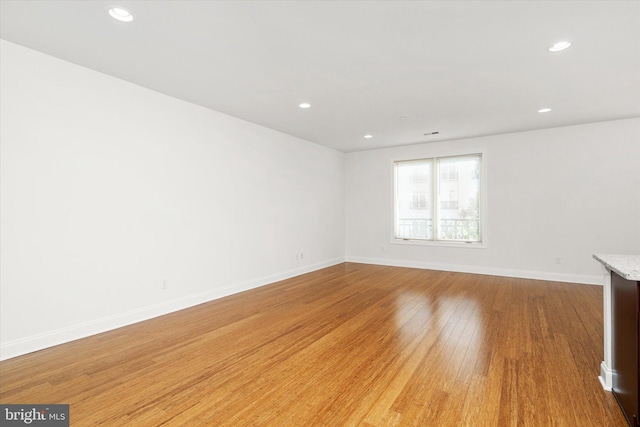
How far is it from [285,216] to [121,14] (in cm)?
386

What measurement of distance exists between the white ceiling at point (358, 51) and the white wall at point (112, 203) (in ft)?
1.15

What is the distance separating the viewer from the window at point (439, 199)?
613cm

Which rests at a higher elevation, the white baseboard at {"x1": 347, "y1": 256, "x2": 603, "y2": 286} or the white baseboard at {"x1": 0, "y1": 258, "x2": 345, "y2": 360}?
the white baseboard at {"x1": 347, "y1": 256, "x2": 603, "y2": 286}

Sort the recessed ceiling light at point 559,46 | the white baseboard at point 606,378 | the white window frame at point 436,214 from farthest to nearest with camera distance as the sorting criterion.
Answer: the white window frame at point 436,214, the recessed ceiling light at point 559,46, the white baseboard at point 606,378

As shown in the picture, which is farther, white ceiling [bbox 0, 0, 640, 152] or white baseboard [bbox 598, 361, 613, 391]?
white ceiling [bbox 0, 0, 640, 152]

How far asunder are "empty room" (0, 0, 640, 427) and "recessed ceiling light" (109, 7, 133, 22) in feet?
0.05

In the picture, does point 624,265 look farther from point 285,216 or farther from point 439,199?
point 439,199

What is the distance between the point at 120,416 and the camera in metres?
1.84

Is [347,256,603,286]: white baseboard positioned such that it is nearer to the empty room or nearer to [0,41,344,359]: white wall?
the empty room

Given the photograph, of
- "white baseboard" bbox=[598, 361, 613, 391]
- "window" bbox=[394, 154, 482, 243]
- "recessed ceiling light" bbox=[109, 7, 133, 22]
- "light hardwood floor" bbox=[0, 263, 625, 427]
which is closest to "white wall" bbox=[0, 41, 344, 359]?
"light hardwood floor" bbox=[0, 263, 625, 427]

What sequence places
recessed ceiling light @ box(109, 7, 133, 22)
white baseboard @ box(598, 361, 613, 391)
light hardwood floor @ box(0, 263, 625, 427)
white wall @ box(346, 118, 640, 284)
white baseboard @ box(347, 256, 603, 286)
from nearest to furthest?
1. light hardwood floor @ box(0, 263, 625, 427)
2. white baseboard @ box(598, 361, 613, 391)
3. recessed ceiling light @ box(109, 7, 133, 22)
4. white wall @ box(346, 118, 640, 284)
5. white baseboard @ box(347, 256, 603, 286)

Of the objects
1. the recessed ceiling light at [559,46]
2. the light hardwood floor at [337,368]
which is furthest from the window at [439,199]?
the recessed ceiling light at [559,46]

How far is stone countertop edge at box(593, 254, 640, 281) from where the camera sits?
5.20 feet

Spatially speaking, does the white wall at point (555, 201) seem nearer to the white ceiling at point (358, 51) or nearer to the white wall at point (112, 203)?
the white ceiling at point (358, 51)
